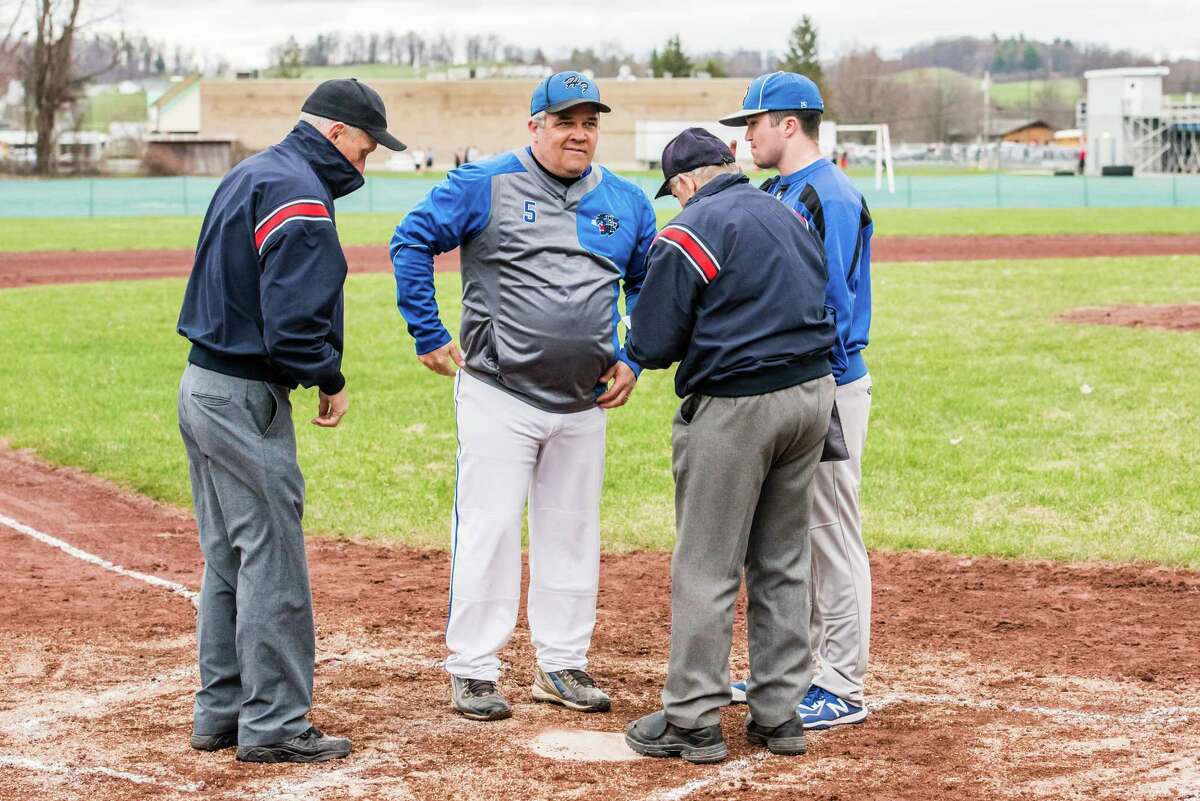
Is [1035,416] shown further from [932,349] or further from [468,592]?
[468,592]

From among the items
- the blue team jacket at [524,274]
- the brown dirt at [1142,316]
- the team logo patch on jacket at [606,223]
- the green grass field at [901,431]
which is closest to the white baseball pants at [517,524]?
the blue team jacket at [524,274]

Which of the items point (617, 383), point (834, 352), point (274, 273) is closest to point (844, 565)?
point (834, 352)

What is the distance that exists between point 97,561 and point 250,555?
345 centimetres

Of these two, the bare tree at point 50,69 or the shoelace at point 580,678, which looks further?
the bare tree at point 50,69

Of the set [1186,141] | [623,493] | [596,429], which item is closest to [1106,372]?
[623,493]

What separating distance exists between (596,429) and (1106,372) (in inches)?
344

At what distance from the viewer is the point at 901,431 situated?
10984 mm

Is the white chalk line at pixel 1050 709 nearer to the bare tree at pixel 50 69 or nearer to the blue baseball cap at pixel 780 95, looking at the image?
the blue baseball cap at pixel 780 95

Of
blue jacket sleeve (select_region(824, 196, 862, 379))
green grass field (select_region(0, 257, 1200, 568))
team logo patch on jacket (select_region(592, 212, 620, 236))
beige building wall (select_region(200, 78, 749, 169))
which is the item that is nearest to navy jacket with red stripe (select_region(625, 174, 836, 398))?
blue jacket sleeve (select_region(824, 196, 862, 379))

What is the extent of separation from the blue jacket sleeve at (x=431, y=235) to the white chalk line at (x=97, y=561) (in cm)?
220

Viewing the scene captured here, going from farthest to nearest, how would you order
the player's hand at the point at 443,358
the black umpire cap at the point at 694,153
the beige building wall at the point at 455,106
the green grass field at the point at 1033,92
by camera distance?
the green grass field at the point at 1033,92, the beige building wall at the point at 455,106, the player's hand at the point at 443,358, the black umpire cap at the point at 694,153

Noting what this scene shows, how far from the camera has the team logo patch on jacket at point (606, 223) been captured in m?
5.41

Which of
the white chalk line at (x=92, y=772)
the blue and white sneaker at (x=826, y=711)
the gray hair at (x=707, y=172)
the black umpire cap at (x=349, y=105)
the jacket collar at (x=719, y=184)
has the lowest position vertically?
the blue and white sneaker at (x=826, y=711)

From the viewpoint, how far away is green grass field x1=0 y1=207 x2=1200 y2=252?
97.3ft
